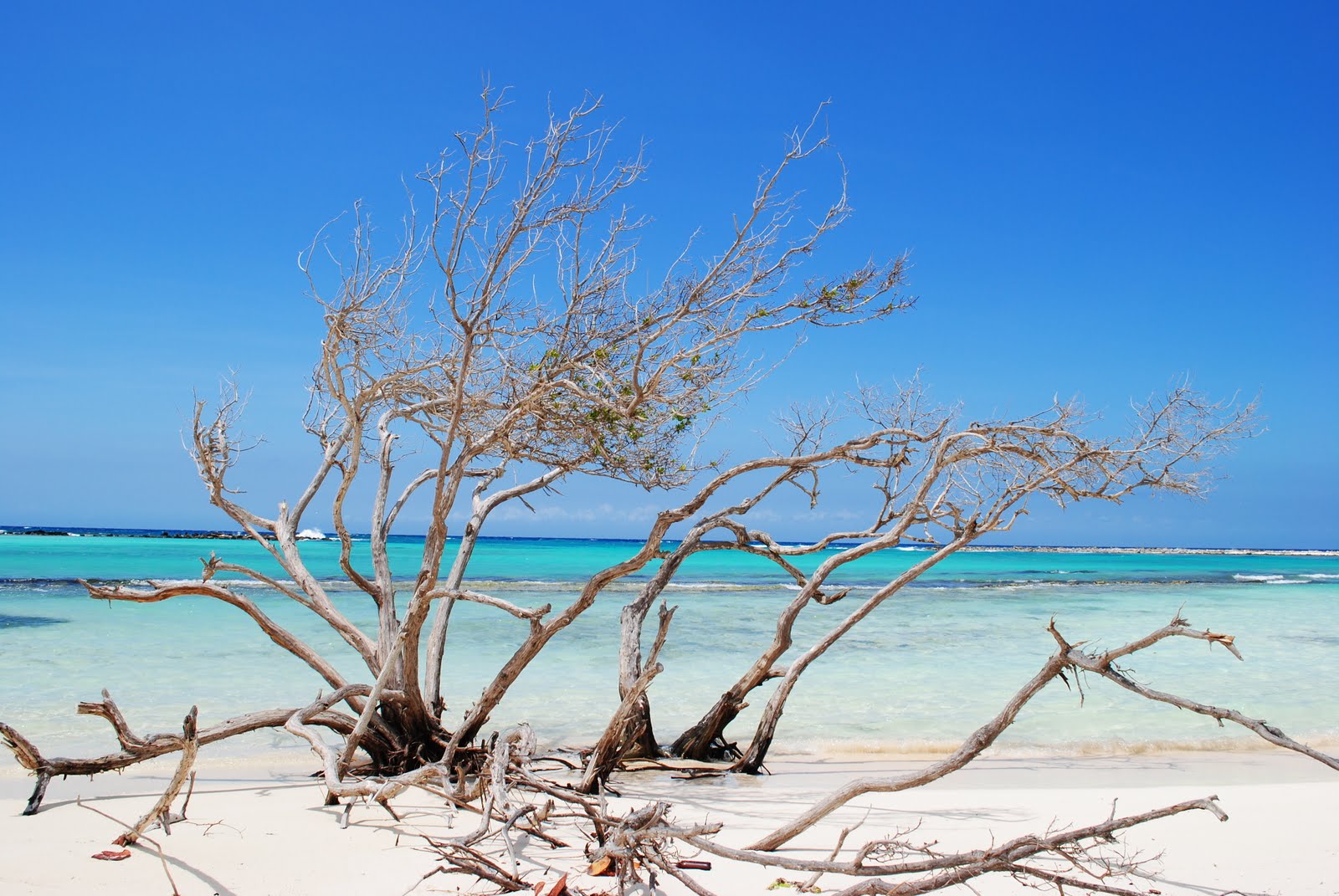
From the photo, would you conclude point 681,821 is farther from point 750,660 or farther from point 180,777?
point 750,660

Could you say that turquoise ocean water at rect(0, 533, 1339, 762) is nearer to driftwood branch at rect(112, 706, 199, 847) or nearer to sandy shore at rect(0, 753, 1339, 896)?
sandy shore at rect(0, 753, 1339, 896)

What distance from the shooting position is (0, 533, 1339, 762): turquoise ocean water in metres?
9.01

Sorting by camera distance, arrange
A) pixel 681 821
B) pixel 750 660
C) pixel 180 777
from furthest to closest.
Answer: pixel 750 660 → pixel 681 821 → pixel 180 777

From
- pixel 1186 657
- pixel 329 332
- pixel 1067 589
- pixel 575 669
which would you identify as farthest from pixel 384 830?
pixel 1067 589

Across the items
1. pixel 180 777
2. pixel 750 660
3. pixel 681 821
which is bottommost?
pixel 750 660

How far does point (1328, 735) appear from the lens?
8.97 metres

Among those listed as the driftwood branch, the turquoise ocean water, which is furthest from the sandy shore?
the turquoise ocean water

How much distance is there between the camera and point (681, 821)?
4.94 metres

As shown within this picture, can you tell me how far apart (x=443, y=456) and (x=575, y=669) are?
7.79m

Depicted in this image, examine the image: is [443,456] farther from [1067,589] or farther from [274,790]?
[1067,589]

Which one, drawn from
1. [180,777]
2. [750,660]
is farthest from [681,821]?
[750,660]

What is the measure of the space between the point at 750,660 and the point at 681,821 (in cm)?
910

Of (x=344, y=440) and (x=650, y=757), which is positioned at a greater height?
(x=344, y=440)

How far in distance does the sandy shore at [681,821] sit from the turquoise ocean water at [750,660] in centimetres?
177
